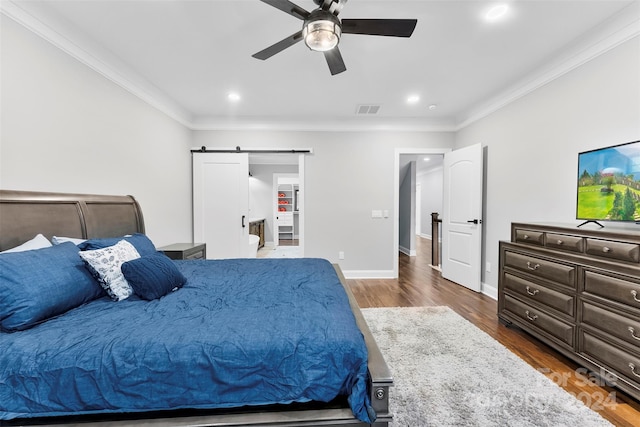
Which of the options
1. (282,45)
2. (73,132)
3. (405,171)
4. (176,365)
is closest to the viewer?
(176,365)

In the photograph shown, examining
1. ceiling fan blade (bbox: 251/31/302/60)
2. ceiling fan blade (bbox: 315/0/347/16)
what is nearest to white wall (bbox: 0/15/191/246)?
ceiling fan blade (bbox: 251/31/302/60)

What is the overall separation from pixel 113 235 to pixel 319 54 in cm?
259

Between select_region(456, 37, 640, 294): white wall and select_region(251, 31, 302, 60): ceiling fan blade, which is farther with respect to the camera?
select_region(456, 37, 640, 294): white wall

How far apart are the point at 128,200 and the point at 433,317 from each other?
11.5ft

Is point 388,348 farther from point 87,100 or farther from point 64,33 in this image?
point 64,33

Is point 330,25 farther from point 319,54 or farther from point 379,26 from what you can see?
point 319,54

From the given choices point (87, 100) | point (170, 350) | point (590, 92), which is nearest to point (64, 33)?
point (87, 100)

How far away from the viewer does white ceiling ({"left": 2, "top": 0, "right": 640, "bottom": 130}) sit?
193cm

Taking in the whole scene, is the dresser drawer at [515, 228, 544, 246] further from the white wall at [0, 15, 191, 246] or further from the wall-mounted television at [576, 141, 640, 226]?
the white wall at [0, 15, 191, 246]

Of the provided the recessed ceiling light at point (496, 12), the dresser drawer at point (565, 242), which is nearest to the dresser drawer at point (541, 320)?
the dresser drawer at point (565, 242)

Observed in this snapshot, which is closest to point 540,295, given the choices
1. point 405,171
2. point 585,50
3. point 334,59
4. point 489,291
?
point 489,291

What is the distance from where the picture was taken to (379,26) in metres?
1.66

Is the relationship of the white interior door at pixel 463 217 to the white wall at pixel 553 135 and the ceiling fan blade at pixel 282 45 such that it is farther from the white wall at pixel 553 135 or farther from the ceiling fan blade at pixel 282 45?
the ceiling fan blade at pixel 282 45

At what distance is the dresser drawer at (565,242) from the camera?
1.98 m
